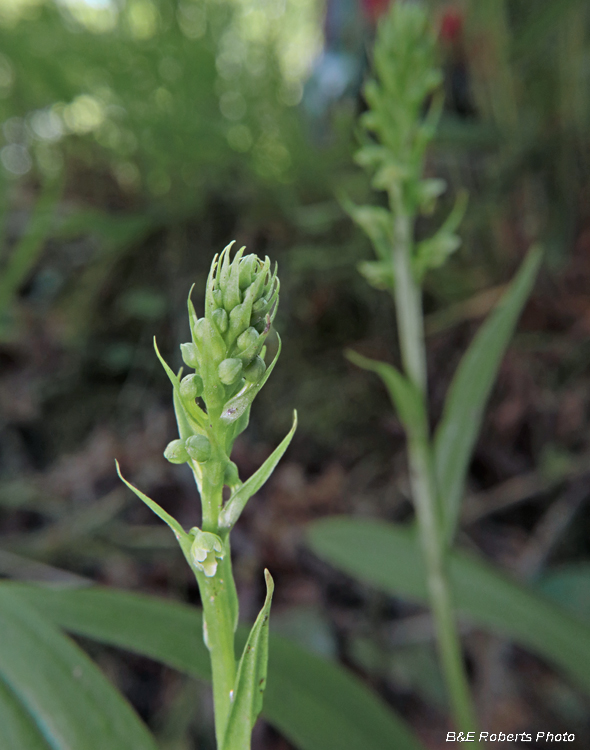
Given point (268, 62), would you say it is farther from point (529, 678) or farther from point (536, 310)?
point (529, 678)

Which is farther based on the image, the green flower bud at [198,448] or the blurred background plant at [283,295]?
the blurred background plant at [283,295]

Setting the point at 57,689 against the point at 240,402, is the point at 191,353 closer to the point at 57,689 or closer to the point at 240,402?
the point at 240,402

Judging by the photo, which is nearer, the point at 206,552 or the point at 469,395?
the point at 206,552

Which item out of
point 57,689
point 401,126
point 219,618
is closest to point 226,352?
point 219,618

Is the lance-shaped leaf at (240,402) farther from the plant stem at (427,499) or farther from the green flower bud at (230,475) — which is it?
the plant stem at (427,499)

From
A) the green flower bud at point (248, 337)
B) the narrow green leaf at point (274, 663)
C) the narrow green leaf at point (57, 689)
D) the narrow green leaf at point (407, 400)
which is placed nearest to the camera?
the green flower bud at point (248, 337)

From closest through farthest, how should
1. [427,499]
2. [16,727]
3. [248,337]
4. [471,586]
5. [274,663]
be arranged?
[248,337] → [16,727] → [274,663] → [427,499] → [471,586]

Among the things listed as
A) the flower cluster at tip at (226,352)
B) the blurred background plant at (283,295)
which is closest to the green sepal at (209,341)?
the flower cluster at tip at (226,352)

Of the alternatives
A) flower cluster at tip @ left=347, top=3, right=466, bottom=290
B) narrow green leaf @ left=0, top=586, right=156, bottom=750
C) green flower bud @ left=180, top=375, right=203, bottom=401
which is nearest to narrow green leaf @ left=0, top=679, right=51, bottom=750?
narrow green leaf @ left=0, top=586, right=156, bottom=750

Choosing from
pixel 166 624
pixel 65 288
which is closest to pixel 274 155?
pixel 65 288
